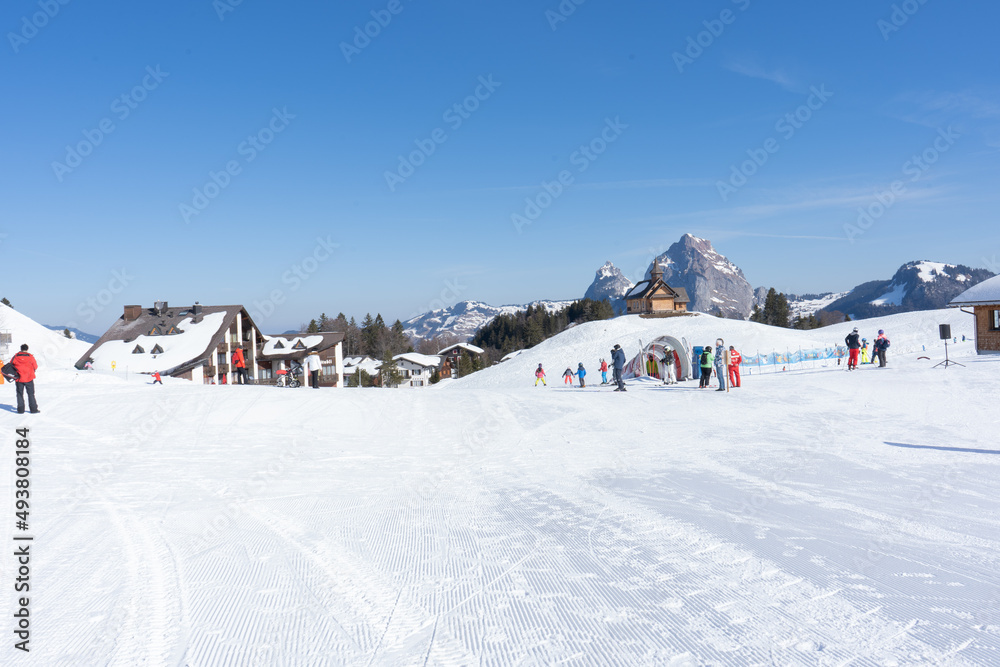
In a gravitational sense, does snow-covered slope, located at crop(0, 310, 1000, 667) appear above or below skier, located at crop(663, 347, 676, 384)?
below

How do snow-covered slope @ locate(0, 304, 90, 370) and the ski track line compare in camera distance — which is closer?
the ski track line

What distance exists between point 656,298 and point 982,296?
171 ft

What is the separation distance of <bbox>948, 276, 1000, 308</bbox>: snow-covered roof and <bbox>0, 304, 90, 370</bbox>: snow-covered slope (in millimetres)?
54921

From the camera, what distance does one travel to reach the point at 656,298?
78375 millimetres

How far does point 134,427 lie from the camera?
12.5 metres

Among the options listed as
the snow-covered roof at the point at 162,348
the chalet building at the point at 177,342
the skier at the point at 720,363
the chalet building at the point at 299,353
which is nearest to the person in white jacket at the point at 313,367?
the skier at the point at 720,363

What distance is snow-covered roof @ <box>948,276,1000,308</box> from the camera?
84.9ft

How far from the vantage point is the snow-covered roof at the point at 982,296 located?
25.9 metres

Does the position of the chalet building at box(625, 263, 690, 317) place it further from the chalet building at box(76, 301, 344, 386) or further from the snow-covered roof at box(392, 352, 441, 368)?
the chalet building at box(76, 301, 344, 386)

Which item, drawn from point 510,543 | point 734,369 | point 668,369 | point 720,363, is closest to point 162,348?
point 668,369

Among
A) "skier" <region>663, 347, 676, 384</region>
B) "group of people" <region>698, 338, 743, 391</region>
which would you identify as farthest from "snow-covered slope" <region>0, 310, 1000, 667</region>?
"skier" <region>663, 347, 676, 384</region>

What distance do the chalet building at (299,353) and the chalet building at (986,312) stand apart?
45061mm

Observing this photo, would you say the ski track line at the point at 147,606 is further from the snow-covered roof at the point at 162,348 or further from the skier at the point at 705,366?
the snow-covered roof at the point at 162,348

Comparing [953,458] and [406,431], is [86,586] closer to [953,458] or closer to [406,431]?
[406,431]
